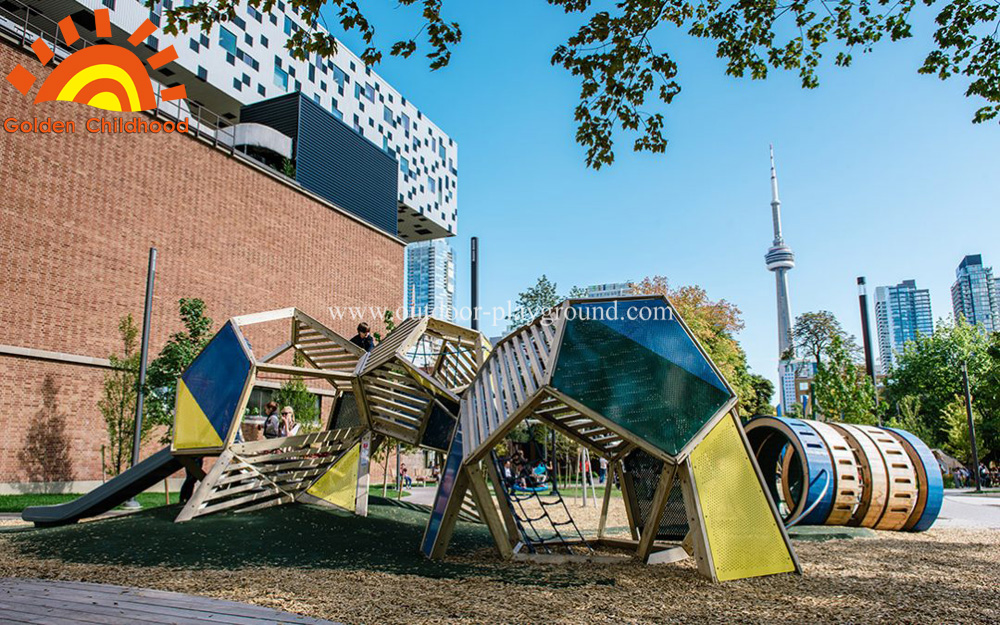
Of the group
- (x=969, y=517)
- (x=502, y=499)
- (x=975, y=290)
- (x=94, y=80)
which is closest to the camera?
(x=502, y=499)

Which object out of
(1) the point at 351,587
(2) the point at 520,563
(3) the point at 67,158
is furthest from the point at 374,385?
(3) the point at 67,158

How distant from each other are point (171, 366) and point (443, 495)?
12019 millimetres

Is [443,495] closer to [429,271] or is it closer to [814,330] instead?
[814,330]

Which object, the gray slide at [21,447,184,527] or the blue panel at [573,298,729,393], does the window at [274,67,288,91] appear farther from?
the blue panel at [573,298,729,393]

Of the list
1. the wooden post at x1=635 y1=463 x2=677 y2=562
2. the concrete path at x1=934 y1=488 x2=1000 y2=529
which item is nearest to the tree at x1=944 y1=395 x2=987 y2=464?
the concrete path at x1=934 y1=488 x2=1000 y2=529

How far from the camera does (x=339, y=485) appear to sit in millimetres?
11898

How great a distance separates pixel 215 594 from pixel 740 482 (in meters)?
5.19

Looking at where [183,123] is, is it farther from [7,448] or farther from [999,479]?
[999,479]

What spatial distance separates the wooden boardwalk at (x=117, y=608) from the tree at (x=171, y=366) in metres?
12.4

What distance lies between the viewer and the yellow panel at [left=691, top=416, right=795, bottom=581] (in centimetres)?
673

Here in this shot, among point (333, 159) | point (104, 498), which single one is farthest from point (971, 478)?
point (104, 498)

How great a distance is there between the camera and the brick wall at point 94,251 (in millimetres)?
20125

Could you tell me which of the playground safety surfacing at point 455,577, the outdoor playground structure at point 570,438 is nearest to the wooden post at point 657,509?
the outdoor playground structure at point 570,438

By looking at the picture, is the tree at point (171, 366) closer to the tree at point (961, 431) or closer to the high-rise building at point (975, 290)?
the tree at point (961, 431)
